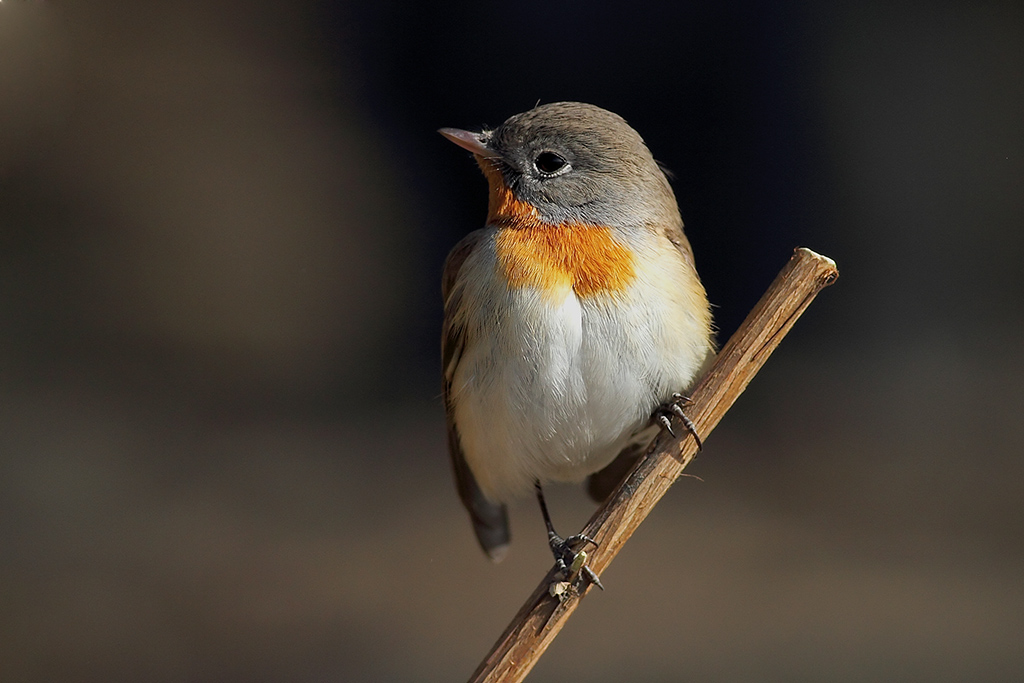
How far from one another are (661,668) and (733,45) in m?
2.19

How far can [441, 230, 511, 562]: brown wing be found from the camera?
1.74 metres

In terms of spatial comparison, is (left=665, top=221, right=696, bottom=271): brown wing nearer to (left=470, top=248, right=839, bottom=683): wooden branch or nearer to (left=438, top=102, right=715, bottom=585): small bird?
(left=438, top=102, right=715, bottom=585): small bird

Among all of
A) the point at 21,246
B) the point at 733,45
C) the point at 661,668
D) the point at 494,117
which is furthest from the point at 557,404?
the point at 21,246

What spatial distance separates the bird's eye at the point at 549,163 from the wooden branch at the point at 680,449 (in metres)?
0.45

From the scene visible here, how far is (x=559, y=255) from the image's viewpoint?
5.20ft

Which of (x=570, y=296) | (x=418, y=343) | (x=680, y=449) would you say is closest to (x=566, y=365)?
(x=570, y=296)

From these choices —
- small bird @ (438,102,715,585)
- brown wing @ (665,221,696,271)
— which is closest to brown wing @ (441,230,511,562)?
small bird @ (438,102,715,585)

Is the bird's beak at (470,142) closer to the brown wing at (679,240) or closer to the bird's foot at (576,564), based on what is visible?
the brown wing at (679,240)

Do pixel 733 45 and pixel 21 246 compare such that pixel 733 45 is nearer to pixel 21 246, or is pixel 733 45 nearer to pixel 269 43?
pixel 269 43

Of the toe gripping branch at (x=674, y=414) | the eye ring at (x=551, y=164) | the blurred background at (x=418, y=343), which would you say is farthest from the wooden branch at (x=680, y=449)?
the blurred background at (x=418, y=343)

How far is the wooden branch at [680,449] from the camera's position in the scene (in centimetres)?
143

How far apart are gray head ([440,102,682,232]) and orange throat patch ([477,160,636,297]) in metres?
0.02

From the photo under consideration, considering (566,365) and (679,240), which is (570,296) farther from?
(679,240)

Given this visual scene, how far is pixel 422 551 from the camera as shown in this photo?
3.71 metres
